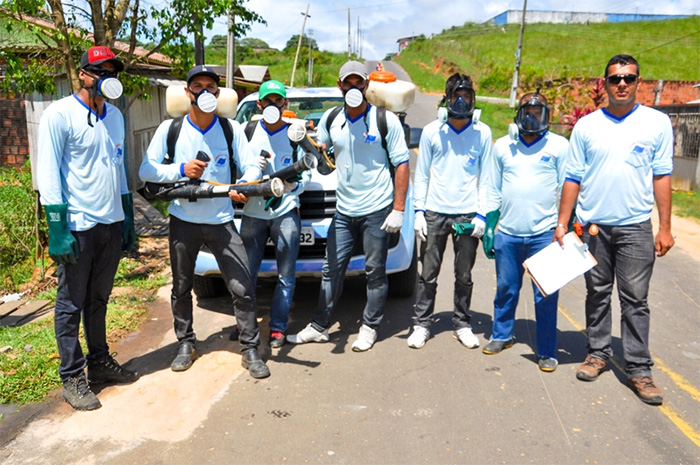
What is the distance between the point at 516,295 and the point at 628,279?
87 centimetres

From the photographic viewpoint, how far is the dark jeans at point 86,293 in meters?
3.80

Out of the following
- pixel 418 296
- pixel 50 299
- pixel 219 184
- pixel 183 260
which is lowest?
pixel 50 299

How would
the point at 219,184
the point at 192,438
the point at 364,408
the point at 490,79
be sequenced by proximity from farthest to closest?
1. the point at 490,79
2. the point at 219,184
3. the point at 364,408
4. the point at 192,438

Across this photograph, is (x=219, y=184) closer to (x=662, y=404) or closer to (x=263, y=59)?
(x=662, y=404)

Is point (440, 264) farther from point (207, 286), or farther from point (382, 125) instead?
point (207, 286)

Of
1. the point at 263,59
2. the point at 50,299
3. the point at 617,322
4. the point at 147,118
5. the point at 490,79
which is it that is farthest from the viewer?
the point at 263,59

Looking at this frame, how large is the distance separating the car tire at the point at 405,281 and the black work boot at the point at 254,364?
73.0 inches

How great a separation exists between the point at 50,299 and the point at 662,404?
18.5 ft

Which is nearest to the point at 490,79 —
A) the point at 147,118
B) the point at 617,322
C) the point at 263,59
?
the point at 263,59

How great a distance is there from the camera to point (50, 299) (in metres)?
6.16

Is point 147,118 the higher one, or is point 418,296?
point 147,118

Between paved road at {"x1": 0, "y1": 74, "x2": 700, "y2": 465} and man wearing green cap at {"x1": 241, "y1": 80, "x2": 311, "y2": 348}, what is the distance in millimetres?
524

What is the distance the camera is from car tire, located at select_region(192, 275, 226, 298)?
584cm

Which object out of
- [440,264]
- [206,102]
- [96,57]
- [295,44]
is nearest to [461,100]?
[440,264]
